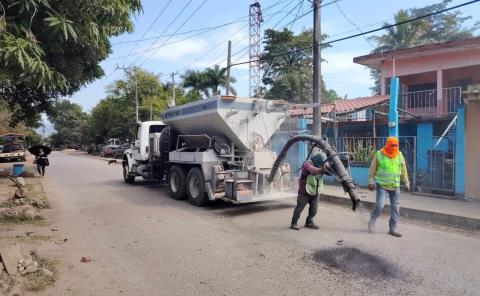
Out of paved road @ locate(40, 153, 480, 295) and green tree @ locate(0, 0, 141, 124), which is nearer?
green tree @ locate(0, 0, 141, 124)

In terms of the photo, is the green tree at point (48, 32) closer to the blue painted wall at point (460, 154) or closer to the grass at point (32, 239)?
the grass at point (32, 239)

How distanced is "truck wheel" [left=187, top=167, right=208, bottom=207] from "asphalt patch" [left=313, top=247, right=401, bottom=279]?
453 centimetres

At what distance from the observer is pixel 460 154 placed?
34.7 feet

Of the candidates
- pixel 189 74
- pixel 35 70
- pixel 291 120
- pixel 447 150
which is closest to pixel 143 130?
pixel 291 120

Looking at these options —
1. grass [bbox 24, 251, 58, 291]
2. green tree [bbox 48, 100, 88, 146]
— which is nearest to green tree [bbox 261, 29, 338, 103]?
grass [bbox 24, 251, 58, 291]

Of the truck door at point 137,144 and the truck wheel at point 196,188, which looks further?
the truck door at point 137,144

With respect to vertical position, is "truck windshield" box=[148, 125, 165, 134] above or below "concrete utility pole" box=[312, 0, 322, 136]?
below

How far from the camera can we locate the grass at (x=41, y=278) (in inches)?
187

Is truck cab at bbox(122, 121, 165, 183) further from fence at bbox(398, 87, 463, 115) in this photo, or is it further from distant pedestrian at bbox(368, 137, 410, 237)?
fence at bbox(398, 87, 463, 115)

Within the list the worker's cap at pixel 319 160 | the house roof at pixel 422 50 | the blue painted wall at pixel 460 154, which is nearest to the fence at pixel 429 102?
the house roof at pixel 422 50

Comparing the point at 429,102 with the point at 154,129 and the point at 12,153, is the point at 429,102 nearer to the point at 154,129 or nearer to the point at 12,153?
the point at 154,129

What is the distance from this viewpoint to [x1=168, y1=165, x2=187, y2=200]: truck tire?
11141 millimetres

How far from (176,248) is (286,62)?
88.2ft

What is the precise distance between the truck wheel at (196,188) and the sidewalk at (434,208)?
3521mm
